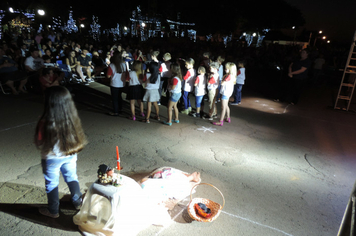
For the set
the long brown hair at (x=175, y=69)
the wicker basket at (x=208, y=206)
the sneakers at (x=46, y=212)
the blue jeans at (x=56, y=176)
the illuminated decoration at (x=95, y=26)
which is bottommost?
the sneakers at (x=46, y=212)

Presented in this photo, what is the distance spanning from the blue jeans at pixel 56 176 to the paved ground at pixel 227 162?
0.26 metres

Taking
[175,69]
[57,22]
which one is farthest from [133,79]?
[57,22]

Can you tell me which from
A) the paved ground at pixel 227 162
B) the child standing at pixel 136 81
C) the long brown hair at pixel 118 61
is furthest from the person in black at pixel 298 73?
the long brown hair at pixel 118 61

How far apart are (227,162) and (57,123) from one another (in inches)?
138

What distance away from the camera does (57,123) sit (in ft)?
8.16

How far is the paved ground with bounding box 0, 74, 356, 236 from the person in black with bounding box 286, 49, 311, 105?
5.15ft

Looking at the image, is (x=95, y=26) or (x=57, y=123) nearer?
(x=57, y=123)

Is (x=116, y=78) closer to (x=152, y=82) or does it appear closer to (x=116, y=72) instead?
(x=116, y=72)

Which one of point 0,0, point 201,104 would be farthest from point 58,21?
point 201,104

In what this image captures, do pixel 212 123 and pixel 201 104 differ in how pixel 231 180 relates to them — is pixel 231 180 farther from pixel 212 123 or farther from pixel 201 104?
pixel 201 104

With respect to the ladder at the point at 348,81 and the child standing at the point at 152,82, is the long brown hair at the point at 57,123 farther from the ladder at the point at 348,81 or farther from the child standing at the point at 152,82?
the ladder at the point at 348,81

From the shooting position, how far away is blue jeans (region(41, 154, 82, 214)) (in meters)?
2.67

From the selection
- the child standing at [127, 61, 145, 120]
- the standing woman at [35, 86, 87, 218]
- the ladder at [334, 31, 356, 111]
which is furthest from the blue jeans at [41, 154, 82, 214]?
the ladder at [334, 31, 356, 111]

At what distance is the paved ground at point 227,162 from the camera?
313cm
